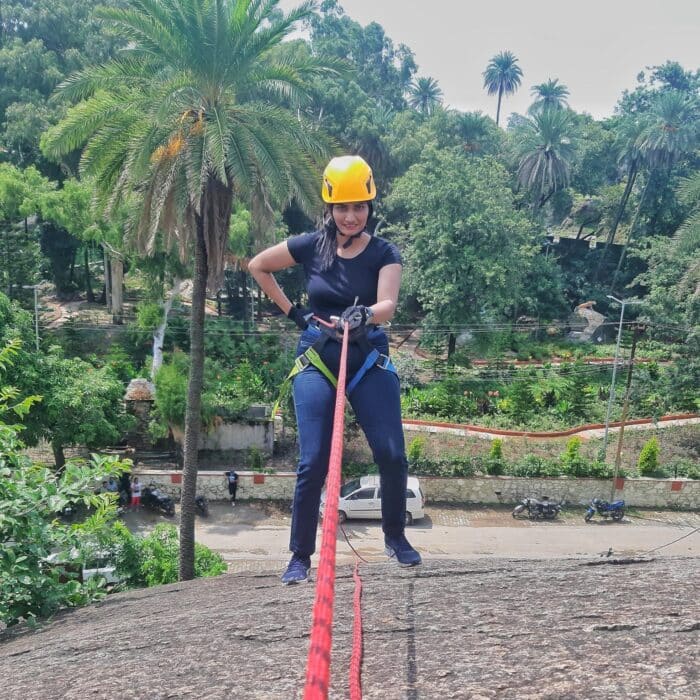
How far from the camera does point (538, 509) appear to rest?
19688 millimetres

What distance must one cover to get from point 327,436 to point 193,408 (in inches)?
301

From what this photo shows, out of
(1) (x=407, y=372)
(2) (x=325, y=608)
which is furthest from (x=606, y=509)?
(2) (x=325, y=608)

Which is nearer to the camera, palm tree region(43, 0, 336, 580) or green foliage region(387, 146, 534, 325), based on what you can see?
palm tree region(43, 0, 336, 580)

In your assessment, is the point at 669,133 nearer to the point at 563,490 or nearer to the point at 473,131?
the point at 473,131

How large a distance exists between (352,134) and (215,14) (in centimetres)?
3223

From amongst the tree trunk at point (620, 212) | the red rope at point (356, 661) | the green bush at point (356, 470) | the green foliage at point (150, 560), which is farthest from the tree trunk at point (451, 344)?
the red rope at point (356, 661)

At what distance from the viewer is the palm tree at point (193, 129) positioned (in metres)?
10.7

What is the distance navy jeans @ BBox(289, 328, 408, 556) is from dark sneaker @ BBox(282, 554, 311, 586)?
0.06 meters

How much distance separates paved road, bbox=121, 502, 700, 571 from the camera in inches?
674

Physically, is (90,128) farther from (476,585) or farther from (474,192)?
(474,192)

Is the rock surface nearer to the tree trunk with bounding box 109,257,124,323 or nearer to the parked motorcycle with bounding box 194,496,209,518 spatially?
the parked motorcycle with bounding box 194,496,209,518

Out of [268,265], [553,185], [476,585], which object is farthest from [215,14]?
[553,185]

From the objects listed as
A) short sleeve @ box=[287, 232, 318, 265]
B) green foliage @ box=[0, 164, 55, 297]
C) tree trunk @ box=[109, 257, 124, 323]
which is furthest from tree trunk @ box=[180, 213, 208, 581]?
tree trunk @ box=[109, 257, 124, 323]

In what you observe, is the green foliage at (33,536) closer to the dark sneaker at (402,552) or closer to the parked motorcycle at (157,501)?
the dark sneaker at (402,552)
